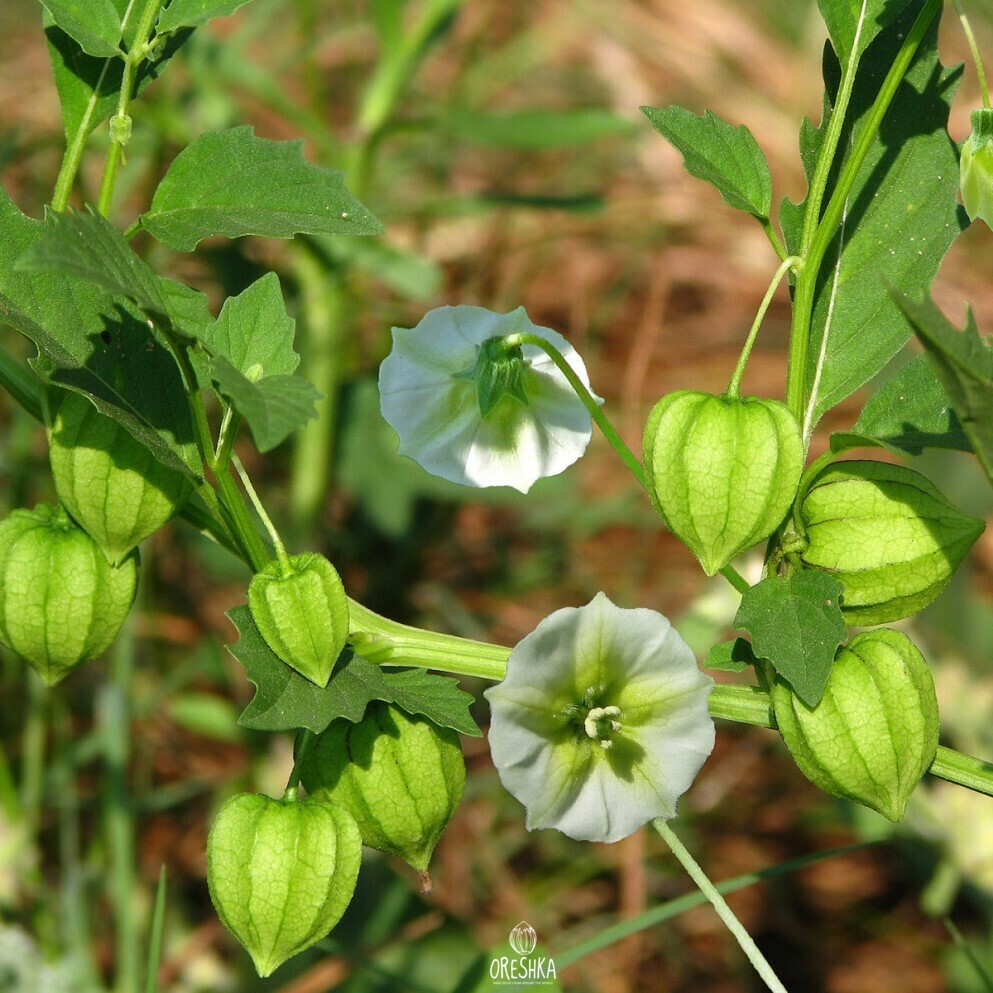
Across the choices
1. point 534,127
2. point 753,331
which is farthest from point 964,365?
point 534,127

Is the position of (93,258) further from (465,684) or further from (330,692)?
(465,684)

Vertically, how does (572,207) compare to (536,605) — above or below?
above

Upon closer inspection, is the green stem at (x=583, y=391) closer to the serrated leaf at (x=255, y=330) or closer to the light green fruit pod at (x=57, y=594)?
A: the serrated leaf at (x=255, y=330)

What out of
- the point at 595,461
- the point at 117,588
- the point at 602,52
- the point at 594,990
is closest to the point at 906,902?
the point at 594,990

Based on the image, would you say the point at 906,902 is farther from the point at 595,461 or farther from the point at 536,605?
the point at 595,461

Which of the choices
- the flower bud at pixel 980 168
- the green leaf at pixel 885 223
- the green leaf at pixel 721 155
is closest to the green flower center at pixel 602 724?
the green leaf at pixel 885 223

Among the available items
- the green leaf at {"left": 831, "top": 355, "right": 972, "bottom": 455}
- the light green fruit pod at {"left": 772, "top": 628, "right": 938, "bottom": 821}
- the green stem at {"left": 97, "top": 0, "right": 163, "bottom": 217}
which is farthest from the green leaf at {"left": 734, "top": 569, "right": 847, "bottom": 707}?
the green stem at {"left": 97, "top": 0, "right": 163, "bottom": 217}

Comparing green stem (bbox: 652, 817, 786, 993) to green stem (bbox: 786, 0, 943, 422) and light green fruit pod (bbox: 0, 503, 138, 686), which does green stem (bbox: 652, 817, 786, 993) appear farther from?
light green fruit pod (bbox: 0, 503, 138, 686)
